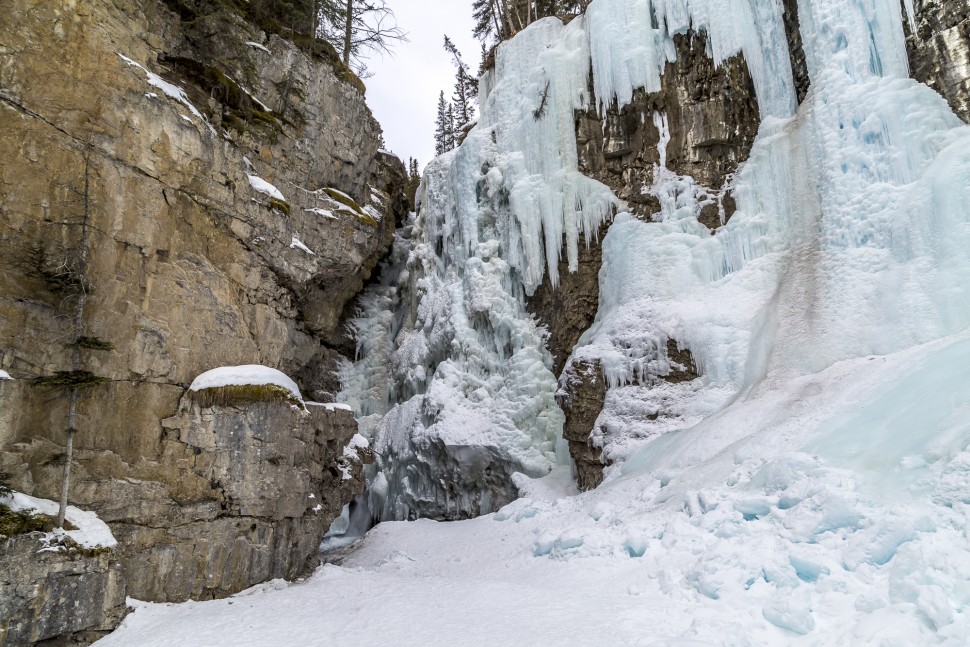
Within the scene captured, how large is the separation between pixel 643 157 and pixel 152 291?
1188cm

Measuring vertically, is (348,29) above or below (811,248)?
above

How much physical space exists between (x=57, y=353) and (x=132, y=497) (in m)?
2.49

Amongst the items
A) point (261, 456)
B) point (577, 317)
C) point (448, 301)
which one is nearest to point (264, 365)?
point (261, 456)

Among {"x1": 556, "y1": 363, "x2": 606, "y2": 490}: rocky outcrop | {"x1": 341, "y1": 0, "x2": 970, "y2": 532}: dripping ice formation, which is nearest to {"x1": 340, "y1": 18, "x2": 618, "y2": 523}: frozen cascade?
{"x1": 341, "y1": 0, "x2": 970, "y2": 532}: dripping ice formation

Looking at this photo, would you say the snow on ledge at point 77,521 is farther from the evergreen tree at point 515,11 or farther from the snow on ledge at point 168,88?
the evergreen tree at point 515,11

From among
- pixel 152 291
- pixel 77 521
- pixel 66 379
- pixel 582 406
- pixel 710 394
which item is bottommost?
pixel 77 521

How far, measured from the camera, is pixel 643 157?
15.1 meters

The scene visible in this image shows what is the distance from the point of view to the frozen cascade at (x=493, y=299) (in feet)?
50.2

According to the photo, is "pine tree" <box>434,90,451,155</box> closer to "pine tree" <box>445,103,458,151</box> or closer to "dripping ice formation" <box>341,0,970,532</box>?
"pine tree" <box>445,103,458,151</box>

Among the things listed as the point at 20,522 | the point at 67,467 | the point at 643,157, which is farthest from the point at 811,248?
the point at 20,522

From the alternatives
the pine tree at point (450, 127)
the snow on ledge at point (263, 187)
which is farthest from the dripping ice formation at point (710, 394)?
the pine tree at point (450, 127)

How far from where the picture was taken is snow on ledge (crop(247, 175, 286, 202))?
1255cm

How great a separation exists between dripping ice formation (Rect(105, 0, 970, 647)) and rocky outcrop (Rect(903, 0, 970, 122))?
36cm

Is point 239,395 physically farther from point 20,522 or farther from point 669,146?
point 669,146
